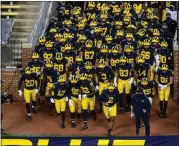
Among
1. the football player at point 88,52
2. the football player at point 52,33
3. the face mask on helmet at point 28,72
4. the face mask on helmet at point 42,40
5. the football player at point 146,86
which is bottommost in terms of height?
the football player at point 146,86

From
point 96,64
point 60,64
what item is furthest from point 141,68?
point 60,64

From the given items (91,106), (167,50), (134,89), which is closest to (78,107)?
(91,106)

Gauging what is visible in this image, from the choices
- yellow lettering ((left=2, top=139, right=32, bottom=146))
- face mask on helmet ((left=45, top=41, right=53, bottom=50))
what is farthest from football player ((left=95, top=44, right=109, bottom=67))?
yellow lettering ((left=2, top=139, right=32, bottom=146))

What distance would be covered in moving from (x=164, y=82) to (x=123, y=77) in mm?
1157

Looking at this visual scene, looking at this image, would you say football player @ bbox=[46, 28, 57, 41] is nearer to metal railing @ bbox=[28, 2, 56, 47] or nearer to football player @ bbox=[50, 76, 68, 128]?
metal railing @ bbox=[28, 2, 56, 47]

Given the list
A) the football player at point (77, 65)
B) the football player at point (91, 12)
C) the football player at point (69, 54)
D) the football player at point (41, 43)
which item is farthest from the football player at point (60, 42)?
the football player at point (91, 12)

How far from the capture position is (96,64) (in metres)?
20.2

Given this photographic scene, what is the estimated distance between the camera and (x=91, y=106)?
19.1m

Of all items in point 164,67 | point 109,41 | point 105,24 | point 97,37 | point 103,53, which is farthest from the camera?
point 105,24

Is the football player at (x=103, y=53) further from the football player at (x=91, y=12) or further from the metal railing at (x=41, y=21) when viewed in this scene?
the football player at (x=91, y=12)

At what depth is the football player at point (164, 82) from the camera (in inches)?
757

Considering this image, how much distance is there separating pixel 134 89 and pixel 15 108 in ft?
11.7

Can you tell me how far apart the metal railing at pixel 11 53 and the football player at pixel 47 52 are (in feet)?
4.48

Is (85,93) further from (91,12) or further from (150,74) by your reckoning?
(91,12)
